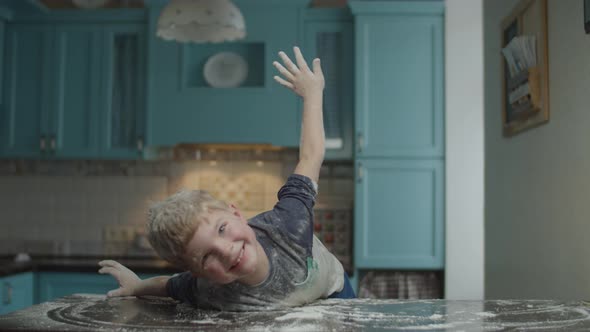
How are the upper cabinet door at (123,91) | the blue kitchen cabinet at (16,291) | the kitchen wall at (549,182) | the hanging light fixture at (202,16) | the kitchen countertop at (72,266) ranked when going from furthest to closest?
the upper cabinet door at (123,91) → the kitchen countertop at (72,266) → the blue kitchen cabinet at (16,291) → the hanging light fixture at (202,16) → the kitchen wall at (549,182)

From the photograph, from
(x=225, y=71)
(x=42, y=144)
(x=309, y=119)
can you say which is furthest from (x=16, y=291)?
(x=309, y=119)

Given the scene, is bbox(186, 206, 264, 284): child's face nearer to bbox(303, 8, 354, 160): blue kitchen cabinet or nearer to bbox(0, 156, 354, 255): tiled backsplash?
bbox(303, 8, 354, 160): blue kitchen cabinet

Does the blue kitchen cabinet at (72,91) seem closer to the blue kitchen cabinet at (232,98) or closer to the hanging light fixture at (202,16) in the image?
the blue kitchen cabinet at (232,98)

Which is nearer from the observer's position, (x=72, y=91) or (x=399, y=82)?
(x=399, y=82)

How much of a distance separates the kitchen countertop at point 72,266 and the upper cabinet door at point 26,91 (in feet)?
2.27

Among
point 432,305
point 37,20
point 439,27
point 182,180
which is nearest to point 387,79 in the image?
point 439,27

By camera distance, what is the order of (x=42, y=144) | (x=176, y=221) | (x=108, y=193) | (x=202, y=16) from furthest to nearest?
(x=108, y=193) → (x=42, y=144) → (x=202, y=16) → (x=176, y=221)

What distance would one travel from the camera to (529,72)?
81.6 inches

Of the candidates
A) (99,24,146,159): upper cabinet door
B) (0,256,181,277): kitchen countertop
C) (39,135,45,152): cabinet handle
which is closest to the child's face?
(0,256,181,277): kitchen countertop

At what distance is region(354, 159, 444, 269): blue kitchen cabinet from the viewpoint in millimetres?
3740

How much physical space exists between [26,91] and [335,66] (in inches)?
75.0

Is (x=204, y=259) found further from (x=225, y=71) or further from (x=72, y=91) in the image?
(x=72, y=91)

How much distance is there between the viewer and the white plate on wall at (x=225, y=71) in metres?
4.04

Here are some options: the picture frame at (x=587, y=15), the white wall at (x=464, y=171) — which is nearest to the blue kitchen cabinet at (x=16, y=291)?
the white wall at (x=464, y=171)
